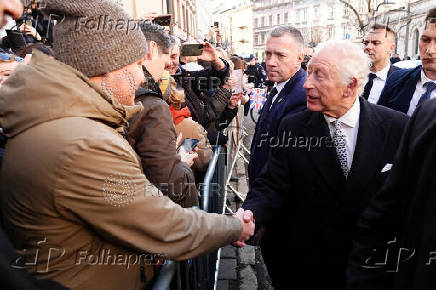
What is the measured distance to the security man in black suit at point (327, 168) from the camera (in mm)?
2180

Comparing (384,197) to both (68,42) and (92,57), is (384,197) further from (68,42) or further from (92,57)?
(68,42)

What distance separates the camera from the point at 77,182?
1.22 m

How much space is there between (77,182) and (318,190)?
163cm

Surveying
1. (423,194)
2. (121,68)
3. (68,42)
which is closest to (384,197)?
(423,194)

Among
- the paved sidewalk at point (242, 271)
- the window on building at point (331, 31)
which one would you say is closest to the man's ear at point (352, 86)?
the paved sidewalk at point (242, 271)

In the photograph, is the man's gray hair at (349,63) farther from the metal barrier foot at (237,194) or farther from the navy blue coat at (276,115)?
the metal barrier foot at (237,194)

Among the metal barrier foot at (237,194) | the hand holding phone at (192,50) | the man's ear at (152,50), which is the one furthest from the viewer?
the metal barrier foot at (237,194)

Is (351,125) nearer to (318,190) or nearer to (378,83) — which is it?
(318,190)

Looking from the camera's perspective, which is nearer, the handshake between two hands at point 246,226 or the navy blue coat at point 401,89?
the handshake between two hands at point 246,226

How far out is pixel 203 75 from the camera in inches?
192

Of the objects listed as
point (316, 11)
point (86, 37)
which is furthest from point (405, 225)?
point (316, 11)

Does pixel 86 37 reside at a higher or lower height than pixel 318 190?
higher

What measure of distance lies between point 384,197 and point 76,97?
1345mm

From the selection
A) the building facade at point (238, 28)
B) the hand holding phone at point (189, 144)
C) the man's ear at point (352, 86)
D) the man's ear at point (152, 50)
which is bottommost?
the hand holding phone at point (189, 144)
